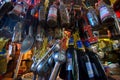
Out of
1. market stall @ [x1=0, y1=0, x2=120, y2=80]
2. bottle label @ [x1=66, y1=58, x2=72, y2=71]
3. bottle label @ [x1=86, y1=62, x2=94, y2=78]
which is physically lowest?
bottle label @ [x1=86, y1=62, x2=94, y2=78]

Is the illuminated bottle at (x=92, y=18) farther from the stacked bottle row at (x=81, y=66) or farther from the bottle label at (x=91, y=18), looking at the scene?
the stacked bottle row at (x=81, y=66)

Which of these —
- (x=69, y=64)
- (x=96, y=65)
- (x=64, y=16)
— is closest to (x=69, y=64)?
(x=69, y=64)

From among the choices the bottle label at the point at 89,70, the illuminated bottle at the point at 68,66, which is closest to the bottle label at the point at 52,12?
the illuminated bottle at the point at 68,66

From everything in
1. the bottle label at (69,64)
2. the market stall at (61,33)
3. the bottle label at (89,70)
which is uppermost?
the market stall at (61,33)

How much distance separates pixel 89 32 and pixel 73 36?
9cm

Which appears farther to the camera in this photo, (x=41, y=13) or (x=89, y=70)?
(x=41, y=13)

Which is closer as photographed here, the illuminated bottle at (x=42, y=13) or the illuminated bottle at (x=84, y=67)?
the illuminated bottle at (x=84, y=67)

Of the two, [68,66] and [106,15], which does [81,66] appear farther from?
[106,15]

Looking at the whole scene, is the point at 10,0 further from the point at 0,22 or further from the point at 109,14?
the point at 109,14

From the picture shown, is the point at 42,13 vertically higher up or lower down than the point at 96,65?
higher up

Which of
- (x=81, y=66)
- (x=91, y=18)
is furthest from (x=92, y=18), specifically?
(x=81, y=66)

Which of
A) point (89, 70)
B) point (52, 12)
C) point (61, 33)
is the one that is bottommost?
point (89, 70)

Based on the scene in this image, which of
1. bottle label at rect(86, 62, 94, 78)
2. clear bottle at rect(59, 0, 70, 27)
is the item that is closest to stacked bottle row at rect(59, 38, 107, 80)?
bottle label at rect(86, 62, 94, 78)

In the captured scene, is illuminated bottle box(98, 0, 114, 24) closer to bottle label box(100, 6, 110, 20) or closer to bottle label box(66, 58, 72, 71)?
bottle label box(100, 6, 110, 20)
